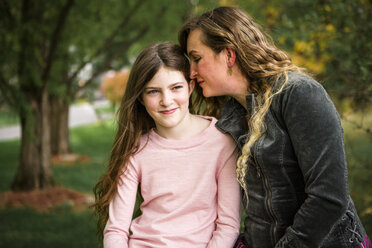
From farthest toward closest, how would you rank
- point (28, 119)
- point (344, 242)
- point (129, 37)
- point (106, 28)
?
point (129, 37)
point (106, 28)
point (28, 119)
point (344, 242)

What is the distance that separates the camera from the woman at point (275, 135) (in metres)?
1.60

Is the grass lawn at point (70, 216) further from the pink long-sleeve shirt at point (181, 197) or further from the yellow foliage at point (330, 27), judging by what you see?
the yellow foliage at point (330, 27)

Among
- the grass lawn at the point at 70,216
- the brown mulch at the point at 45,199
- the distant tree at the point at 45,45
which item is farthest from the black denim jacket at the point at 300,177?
the brown mulch at the point at 45,199

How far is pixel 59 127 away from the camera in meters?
11.0

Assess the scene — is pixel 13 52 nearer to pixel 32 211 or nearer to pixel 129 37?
pixel 32 211

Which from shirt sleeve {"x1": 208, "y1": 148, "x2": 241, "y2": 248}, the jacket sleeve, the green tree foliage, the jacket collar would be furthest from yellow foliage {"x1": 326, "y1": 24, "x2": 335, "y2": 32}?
the jacket sleeve

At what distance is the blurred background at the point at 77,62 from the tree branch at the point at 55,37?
1 centimetres

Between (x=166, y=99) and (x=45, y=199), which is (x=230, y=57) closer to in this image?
(x=166, y=99)

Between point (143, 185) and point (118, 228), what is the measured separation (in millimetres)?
271

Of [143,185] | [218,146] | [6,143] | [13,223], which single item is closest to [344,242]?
[218,146]

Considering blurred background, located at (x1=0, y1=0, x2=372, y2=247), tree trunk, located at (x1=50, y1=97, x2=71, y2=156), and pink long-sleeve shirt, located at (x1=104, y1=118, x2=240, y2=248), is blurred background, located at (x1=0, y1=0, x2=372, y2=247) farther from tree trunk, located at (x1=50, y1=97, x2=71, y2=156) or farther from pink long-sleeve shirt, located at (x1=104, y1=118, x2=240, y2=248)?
tree trunk, located at (x1=50, y1=97, x2=71, y2=156)

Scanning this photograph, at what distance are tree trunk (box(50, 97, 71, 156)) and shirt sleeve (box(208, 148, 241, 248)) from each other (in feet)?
30.1

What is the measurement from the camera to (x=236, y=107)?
2258mm

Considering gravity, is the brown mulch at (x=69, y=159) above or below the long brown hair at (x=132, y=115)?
below
